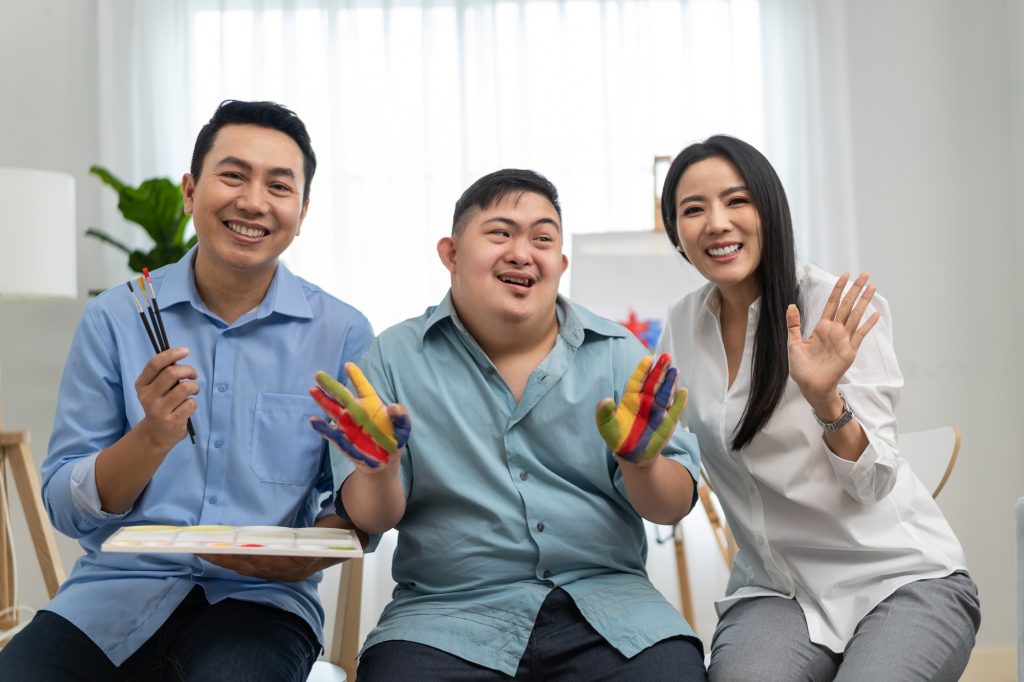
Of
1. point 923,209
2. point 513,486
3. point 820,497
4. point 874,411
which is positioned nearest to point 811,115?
point 923,209

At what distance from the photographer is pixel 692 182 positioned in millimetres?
1753

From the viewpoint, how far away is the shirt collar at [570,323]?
1.61 m

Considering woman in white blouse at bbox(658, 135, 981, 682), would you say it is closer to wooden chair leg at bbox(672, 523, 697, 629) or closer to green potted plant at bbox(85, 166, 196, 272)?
wooden chair leg at bbox(672, 523, 697, 629)

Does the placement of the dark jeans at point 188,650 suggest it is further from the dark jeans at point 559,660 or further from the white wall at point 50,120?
the white wall at point 50,120

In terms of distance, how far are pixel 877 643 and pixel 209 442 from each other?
1.12 metres

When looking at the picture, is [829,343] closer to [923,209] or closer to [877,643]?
[877,643]

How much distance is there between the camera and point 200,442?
1.63m

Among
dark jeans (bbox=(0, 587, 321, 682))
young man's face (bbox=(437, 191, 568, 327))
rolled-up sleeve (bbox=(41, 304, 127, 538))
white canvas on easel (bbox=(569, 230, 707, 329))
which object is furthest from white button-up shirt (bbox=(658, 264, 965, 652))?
white canvas on easel (bbox=(569, 230, 707, 329))

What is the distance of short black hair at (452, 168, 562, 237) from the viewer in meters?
1.60

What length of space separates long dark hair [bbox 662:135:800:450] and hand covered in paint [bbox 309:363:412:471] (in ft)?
2.13

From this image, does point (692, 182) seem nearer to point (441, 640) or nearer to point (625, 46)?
point (441, 640)

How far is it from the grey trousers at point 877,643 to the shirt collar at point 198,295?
936 millimetres

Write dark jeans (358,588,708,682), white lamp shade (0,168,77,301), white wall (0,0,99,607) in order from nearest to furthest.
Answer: dark jeans (358,588,708,682) → white lamp shade (0,168,77,301) → white wall (0,0,99,607)

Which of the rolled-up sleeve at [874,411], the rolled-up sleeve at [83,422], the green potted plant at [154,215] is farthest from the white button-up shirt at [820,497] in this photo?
the green potted plant at [154,215]
